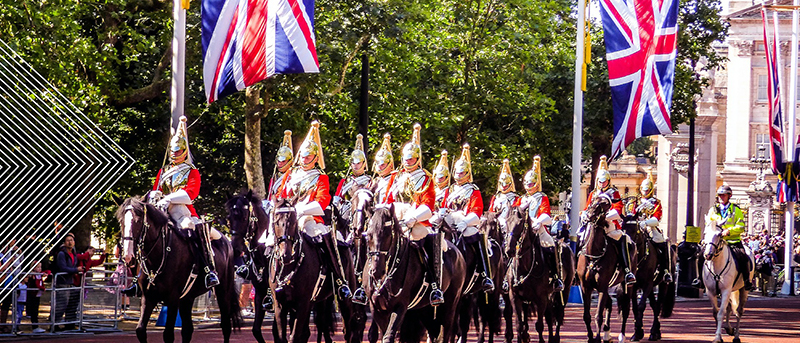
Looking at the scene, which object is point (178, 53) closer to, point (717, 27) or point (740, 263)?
point (740, 263)

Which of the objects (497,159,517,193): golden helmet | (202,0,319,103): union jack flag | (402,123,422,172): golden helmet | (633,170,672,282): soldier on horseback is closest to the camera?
(402,123,422,172): golden helmet

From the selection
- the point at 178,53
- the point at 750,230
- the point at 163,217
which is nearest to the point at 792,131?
the point at 178,53

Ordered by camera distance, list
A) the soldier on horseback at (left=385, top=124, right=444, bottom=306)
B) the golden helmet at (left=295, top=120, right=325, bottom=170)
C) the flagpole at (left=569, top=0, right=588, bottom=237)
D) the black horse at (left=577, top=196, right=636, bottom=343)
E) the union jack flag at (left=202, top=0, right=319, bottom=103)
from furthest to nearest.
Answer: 1. the flagpole at (left=569, top=0, right=588, bottom=237)
2. the black horse at (left=577, top=196, right=636, bottom=343)
3. the union jack flag at (left=202, top=0, right=319, bottom=103)
4. the golden helmet at (left=295, top=120, right=325, bottom=170)
5. the soldier on horseback at (left=385, top=124, right=444, bottom=306)

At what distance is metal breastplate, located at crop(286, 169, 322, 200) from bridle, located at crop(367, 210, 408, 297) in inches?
60.4

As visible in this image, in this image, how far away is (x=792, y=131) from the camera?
119ft

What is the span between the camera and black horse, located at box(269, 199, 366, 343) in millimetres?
14797

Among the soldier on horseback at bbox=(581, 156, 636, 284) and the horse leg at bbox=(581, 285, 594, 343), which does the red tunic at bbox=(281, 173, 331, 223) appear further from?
the soldier on horseback at bbox=(581, 156, 636, 284)

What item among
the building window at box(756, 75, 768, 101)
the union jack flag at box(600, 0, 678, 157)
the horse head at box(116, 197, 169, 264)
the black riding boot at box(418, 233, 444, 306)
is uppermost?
the building window at box(756, 75, 768, 101)

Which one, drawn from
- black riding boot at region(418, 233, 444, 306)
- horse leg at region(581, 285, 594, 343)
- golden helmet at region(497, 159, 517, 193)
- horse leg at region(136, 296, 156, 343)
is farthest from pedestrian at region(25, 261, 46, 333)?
horse leg at region(581, 285, 594, 343)

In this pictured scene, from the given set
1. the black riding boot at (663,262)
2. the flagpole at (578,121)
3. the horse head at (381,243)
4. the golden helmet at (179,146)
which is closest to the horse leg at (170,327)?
the golden helmet at (179,146)

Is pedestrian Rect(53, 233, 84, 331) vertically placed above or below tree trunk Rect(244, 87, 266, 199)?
below

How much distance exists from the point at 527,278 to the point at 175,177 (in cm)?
534

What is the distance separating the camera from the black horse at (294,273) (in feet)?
48.5

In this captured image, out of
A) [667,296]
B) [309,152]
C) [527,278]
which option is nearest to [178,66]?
[309,152]
